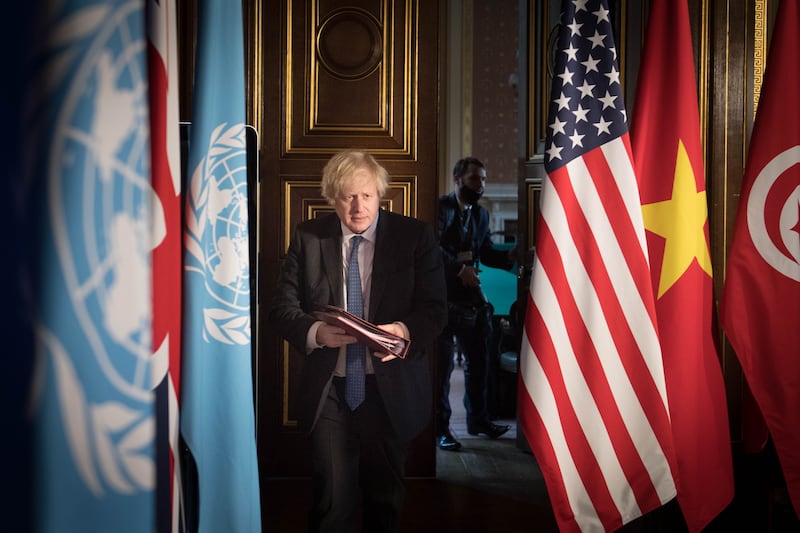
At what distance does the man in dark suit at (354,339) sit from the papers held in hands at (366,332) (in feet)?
0.11

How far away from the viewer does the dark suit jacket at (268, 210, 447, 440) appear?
7.42 ft

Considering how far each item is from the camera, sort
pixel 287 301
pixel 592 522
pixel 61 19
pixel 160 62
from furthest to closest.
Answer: pixel 287 301, pixel 592 522, pixel 160 62, pixel 61 19

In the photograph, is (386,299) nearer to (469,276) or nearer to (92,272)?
(92,272)

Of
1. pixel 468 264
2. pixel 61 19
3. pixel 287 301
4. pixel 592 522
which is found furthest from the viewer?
pixel 468 264

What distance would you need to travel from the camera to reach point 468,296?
14.3 feet

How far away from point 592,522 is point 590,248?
2.56ft

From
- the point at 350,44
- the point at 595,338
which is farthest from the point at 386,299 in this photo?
the point at 350,44

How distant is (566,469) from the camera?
213 cm

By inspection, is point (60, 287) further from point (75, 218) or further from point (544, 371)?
point (544, 371)

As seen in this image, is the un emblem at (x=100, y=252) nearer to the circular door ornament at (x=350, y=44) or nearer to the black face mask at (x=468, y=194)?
the circular door ornament at (x=350, y=44)

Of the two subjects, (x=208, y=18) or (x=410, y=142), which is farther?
(x=410, y=142)

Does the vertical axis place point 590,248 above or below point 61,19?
below

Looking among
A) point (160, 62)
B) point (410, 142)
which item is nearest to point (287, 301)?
point (160, 62)

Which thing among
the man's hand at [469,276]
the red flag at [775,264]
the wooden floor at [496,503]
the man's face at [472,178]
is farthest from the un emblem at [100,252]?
the man's face at [472,178]
